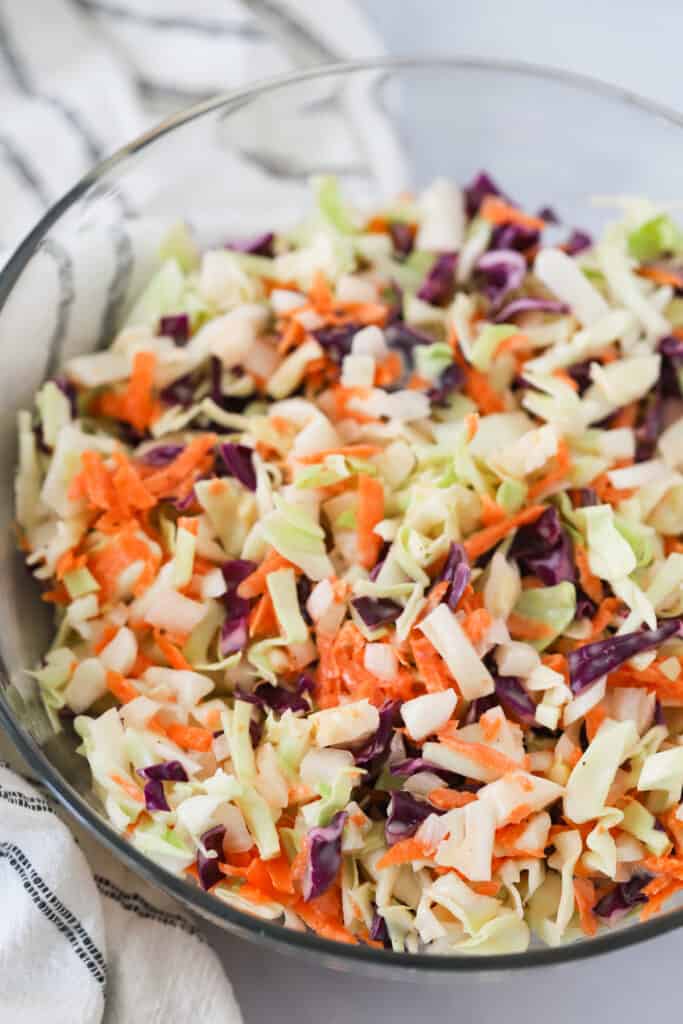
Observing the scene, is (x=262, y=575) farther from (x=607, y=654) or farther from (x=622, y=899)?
(x=622, y=899)

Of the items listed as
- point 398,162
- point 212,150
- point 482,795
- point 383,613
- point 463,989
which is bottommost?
point 463,989

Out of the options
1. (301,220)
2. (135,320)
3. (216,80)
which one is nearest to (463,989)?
(135,320)

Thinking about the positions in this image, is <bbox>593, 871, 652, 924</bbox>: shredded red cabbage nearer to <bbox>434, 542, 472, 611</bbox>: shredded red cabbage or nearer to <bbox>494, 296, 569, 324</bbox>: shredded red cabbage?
<bbox>434, 542, 472, 611</bbox>: shredded red cabbage

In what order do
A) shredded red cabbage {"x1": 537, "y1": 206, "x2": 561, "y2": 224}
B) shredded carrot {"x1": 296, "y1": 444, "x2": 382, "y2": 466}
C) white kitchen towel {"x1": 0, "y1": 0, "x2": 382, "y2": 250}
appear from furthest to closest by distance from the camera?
white kitchen towel {"x1": 0, "y1": 0, "x2": 382, "y2": 250}, shredded red cabbage {"x1": 537, "y1": 206, "x2": 561, "y2": 224}, shredded carrot {"x1": 296, "y1": 444, "x2": 382, "y2": 466}

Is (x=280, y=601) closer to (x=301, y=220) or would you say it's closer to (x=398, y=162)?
(x=301, y=220)

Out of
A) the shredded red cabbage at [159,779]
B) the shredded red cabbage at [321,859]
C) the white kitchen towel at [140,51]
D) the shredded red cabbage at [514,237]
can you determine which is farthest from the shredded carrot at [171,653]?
the white kitchen towel at [140,51]

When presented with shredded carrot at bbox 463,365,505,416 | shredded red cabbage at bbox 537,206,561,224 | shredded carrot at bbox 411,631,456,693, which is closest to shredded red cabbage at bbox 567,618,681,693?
shredded carrot at bbox 411,631,456,693
